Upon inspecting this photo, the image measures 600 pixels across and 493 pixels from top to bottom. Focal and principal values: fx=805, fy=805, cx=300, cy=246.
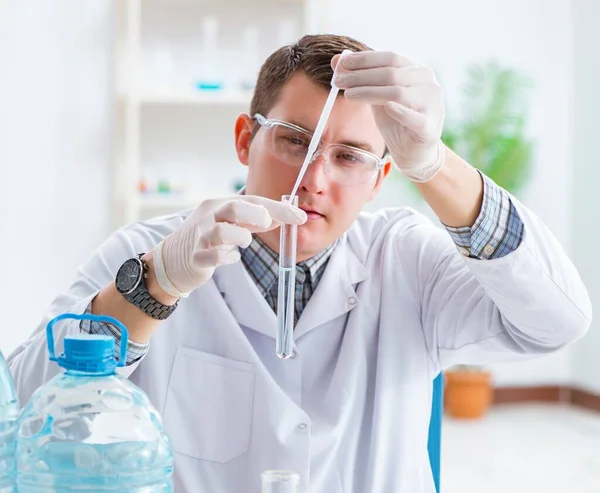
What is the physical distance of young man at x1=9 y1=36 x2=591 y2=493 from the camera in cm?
125

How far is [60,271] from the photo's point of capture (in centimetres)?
374

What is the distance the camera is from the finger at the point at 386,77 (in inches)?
44.0

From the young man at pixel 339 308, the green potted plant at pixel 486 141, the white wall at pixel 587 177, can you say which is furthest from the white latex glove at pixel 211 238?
the white wall at pixel 587 177

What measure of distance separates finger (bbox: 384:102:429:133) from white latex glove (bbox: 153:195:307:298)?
0.65 feet

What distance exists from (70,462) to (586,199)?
474 centimetres

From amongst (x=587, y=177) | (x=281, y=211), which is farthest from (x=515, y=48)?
(x=281, y=211)

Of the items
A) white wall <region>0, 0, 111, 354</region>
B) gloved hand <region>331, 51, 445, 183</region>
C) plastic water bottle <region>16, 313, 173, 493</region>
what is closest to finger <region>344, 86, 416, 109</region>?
gloved hand <region>331, 51, 445, 183</region>

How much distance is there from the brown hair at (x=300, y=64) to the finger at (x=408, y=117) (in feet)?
0.92

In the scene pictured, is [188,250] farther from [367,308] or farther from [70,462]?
[367,308]

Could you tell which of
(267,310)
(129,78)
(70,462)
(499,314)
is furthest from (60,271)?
(70,462)

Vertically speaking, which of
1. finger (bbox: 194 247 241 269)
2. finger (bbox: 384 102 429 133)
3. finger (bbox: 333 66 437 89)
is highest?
finger (bbox: 333 66 437 89)

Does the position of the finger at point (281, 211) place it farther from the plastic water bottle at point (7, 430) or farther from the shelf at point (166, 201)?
the shelf at point (166, 201)

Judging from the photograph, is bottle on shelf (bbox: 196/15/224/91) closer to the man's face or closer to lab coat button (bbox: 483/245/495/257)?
the man's face

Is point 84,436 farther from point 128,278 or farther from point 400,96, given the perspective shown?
point 400,96
